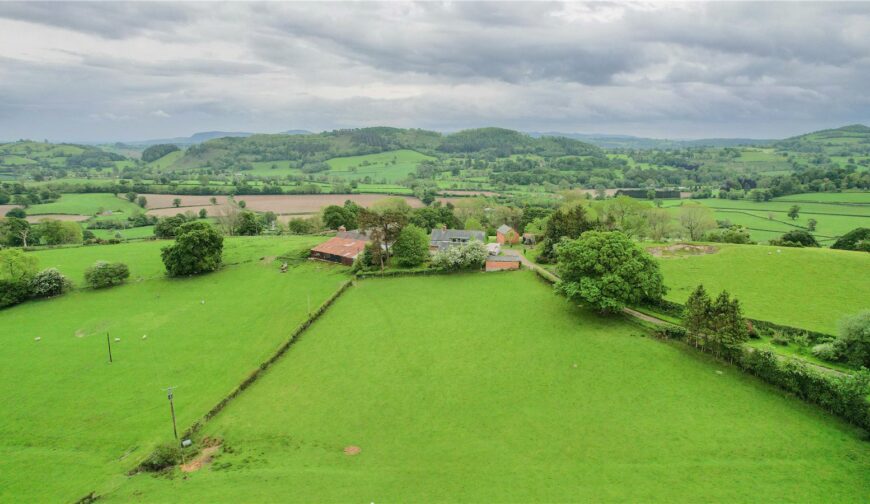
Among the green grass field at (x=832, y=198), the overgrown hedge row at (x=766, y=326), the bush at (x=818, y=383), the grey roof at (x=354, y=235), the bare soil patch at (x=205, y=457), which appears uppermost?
the green grass field at (x=832, y=198)

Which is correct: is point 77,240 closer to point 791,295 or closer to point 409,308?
point 409,308

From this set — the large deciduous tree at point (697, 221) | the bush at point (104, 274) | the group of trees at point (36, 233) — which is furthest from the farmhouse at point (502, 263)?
the group of trees at point (36, 233)

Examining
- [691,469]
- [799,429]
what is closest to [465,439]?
[691,469]

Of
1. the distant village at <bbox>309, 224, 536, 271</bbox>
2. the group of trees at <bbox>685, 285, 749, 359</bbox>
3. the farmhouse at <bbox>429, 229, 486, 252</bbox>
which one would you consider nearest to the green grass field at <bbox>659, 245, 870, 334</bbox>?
the group of trees at <bbox>685, 285, 749, 359</bbox>

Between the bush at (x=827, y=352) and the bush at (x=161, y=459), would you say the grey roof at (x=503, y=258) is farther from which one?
the bush at (x=161, y=459)

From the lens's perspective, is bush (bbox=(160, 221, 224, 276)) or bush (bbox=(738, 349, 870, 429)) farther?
bush (bbox=(160, 221, 224, 276))

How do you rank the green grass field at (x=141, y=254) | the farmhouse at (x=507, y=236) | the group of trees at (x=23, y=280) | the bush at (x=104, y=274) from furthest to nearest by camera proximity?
the farmhouse at (x=507, y=236) → the green grass field at (x=141, y=254) → the bush at (x=104, y=274) → the group of trees at (x=23, y=280)

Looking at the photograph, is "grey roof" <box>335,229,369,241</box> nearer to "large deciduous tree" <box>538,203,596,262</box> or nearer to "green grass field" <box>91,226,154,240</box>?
"large deciduous tree" <box>538,203,596,262</box>

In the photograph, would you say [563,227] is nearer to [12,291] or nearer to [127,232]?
[12,291]
